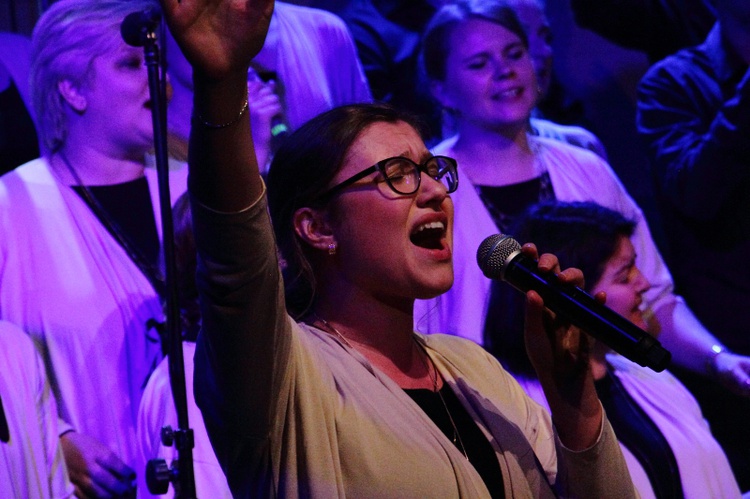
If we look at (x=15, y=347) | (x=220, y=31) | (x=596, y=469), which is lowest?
(x=15, y=347)

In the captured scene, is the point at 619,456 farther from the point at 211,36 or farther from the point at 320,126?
the point at 211,36

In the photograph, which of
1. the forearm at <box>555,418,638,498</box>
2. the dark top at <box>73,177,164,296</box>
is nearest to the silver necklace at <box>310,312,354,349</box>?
the forearm at <box>555,418,638,498</box>

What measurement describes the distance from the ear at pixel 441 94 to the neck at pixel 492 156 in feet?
0.29

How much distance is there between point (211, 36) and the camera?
3.33 feet

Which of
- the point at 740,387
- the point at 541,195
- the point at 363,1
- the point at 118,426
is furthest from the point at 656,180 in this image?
the point at 118,426

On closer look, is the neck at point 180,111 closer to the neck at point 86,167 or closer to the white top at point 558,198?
the neck at point 86,167

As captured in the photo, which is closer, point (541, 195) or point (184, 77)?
point (184, 77)

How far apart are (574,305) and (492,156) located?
73.4 inches

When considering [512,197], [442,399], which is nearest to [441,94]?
[512,197]

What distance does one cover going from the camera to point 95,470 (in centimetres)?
227

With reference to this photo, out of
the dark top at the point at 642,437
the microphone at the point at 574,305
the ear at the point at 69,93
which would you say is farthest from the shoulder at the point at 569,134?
the microphone at the point at 574,305

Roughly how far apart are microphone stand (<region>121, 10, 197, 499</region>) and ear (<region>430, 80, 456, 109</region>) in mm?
1333

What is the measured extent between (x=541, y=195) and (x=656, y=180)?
650 millimetres

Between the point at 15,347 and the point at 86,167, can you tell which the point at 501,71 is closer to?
the point at 86,167
